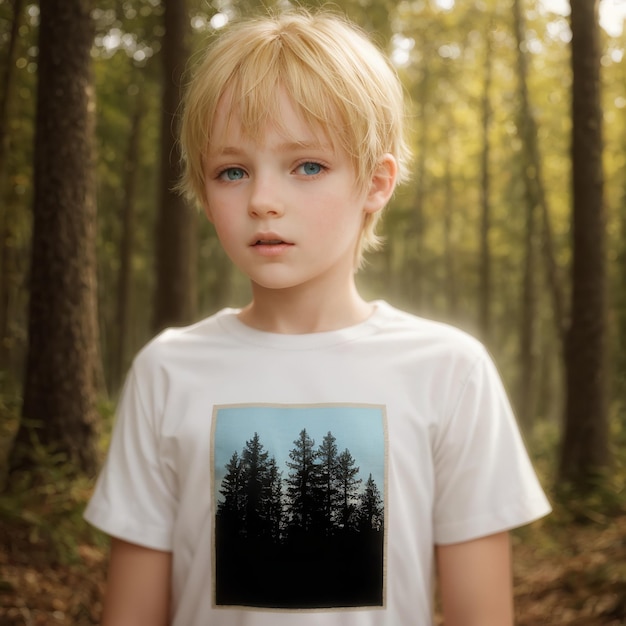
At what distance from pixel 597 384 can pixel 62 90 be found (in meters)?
5.61

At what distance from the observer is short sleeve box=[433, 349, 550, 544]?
70.2 inches

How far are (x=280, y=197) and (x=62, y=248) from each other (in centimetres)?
502

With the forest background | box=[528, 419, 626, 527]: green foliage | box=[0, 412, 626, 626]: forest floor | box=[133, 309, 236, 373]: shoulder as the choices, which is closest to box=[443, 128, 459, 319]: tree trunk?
the forest background

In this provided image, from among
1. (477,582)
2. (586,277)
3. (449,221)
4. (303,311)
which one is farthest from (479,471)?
(449,221)

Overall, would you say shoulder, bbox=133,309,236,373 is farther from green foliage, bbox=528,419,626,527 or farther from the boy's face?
green foliage, bbox=528,419,626,527

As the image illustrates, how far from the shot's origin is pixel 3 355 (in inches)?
416

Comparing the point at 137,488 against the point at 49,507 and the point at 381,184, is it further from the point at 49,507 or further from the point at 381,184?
the point at 49,507

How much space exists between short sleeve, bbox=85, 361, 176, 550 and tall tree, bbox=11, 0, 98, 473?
4768mm

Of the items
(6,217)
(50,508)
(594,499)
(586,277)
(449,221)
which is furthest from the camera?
(449,221)

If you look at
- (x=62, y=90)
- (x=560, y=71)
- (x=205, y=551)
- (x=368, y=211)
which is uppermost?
(x=560, y=71)

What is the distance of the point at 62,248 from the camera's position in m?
6.42

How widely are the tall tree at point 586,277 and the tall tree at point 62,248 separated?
4.52 m

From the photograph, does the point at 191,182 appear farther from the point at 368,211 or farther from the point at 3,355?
the point at 3,355

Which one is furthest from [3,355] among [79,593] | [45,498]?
[79,593]
